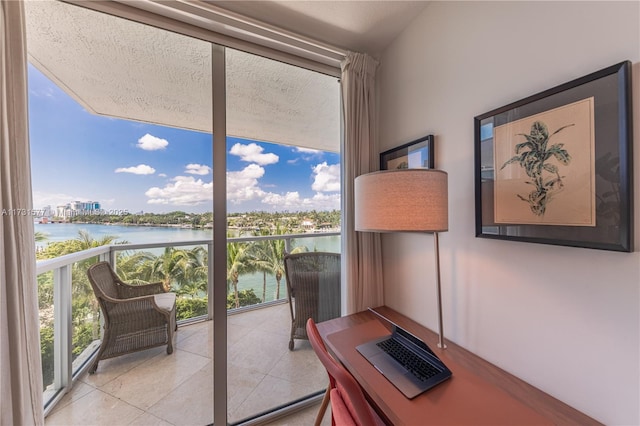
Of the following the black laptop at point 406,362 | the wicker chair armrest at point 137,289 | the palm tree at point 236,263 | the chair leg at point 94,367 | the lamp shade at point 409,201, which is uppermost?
the lamp shade at point 409,201

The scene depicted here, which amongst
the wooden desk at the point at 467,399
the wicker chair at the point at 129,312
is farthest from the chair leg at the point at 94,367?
the wooden desk at the point at 467,399

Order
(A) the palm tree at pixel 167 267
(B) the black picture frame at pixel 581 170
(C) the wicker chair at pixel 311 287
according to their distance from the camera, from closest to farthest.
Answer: (B) the black picture frame at pixel 581 170
(A) the palm tree at pixel 167 267
(C) the wicker chair at pixel 311 287

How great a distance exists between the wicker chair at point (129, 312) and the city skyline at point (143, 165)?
0.47 m

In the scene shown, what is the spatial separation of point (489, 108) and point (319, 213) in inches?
48.2

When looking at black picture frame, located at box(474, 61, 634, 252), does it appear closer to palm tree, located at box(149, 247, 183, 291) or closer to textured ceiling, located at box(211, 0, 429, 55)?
textured ceiling, located at box(211, 0, 429, 55)

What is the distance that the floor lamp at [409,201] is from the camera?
98 centimetres

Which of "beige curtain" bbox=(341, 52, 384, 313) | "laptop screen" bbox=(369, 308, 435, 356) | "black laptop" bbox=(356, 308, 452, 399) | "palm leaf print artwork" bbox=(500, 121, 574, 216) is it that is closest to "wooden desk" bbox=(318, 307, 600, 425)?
"black laptop" bbox=(356, 308, 452, 399)

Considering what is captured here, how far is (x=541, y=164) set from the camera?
0.88 metres

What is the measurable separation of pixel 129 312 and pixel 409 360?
166cm

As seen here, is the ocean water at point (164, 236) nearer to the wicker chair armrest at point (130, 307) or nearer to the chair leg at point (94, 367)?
the wicker chair armrest at point (130, 307)

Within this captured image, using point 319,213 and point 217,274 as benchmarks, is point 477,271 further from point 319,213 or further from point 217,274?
point 217,274

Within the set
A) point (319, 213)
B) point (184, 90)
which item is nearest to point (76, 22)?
point (184, 90)

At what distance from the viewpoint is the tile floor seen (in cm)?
142

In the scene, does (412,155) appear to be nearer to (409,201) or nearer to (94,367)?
(409,201)
